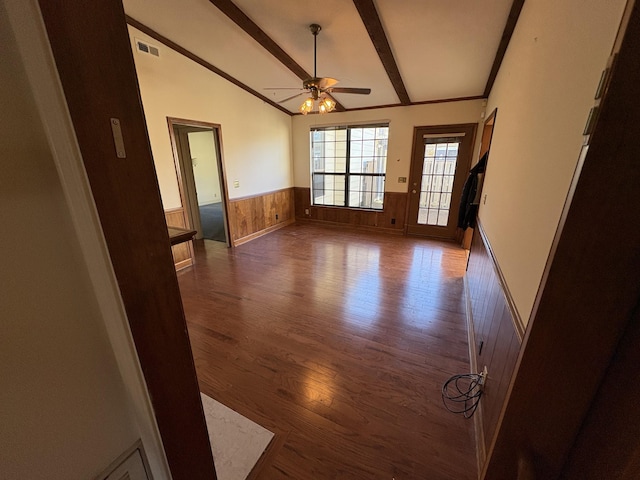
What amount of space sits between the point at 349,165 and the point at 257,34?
295 cm

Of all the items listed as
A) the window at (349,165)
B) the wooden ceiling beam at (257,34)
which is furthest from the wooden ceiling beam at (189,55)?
the window at (349,165)

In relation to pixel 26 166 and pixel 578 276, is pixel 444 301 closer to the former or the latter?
pixel 578 276

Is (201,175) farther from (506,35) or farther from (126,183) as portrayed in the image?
(126,183)

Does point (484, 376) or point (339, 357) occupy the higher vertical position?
point (484, 376)

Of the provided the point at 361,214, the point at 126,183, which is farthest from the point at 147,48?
the point at 361,214

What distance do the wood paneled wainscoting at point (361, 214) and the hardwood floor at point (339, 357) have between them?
1.50m

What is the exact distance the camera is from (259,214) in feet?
16.9

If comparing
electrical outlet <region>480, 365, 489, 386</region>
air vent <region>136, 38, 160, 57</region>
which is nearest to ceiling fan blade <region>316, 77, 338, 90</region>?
air vent <region>136, 38, 160, 57</region>

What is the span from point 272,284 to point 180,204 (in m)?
1.79

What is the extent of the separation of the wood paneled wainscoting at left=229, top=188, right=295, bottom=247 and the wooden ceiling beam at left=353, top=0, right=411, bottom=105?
3.05 m

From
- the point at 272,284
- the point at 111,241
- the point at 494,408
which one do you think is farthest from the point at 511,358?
the point at 272,284

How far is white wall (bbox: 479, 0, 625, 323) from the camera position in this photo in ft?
2.76

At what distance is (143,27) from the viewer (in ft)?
9.38

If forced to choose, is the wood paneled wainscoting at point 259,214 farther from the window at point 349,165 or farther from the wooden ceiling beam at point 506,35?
the wooden ceiling beam at point 506,35
